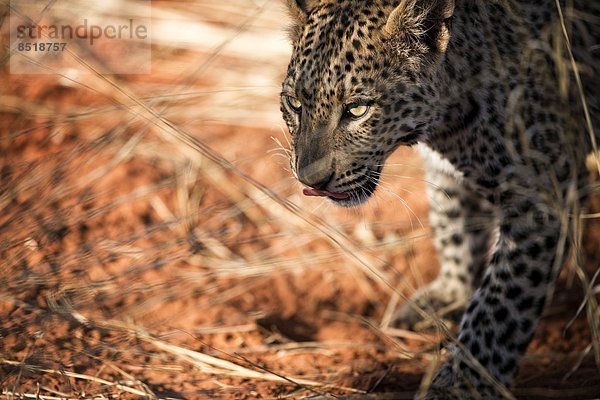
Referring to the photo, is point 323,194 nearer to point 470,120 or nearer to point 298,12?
point 470,120

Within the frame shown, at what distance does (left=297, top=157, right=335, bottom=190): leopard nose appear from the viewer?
387 cm

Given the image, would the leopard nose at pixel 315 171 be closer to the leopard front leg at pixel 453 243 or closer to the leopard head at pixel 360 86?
the leopard head at pixel 360 86

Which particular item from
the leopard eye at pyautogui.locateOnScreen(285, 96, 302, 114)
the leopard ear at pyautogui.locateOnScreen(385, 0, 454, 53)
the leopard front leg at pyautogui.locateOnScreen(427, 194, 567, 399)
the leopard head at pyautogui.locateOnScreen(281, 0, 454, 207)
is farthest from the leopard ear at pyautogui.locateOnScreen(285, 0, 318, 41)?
the leopard front leg at pyautogui.locateOnScreen(427, 194, 567, 399)

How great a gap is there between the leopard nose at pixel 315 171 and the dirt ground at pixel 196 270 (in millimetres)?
160

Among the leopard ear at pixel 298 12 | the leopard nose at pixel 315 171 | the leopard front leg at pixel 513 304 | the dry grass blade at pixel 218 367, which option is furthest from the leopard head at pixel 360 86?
the dry grass blade at pixel 218 367

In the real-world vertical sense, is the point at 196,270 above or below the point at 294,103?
below

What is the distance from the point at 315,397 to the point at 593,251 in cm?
277

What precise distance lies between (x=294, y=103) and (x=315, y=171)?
400mm

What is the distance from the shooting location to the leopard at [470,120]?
154 inches

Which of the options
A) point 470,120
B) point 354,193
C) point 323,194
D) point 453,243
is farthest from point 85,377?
point 453,243

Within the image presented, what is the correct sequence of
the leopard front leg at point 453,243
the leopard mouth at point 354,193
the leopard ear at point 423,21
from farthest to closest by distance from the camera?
the leopard front leg at point 453,243 → the leopard mouth at point 354,193 → the leopard ear at point 423,21

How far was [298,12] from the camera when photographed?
4262mm

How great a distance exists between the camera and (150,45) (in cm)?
796

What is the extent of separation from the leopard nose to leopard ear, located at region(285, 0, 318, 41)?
2.31ft
